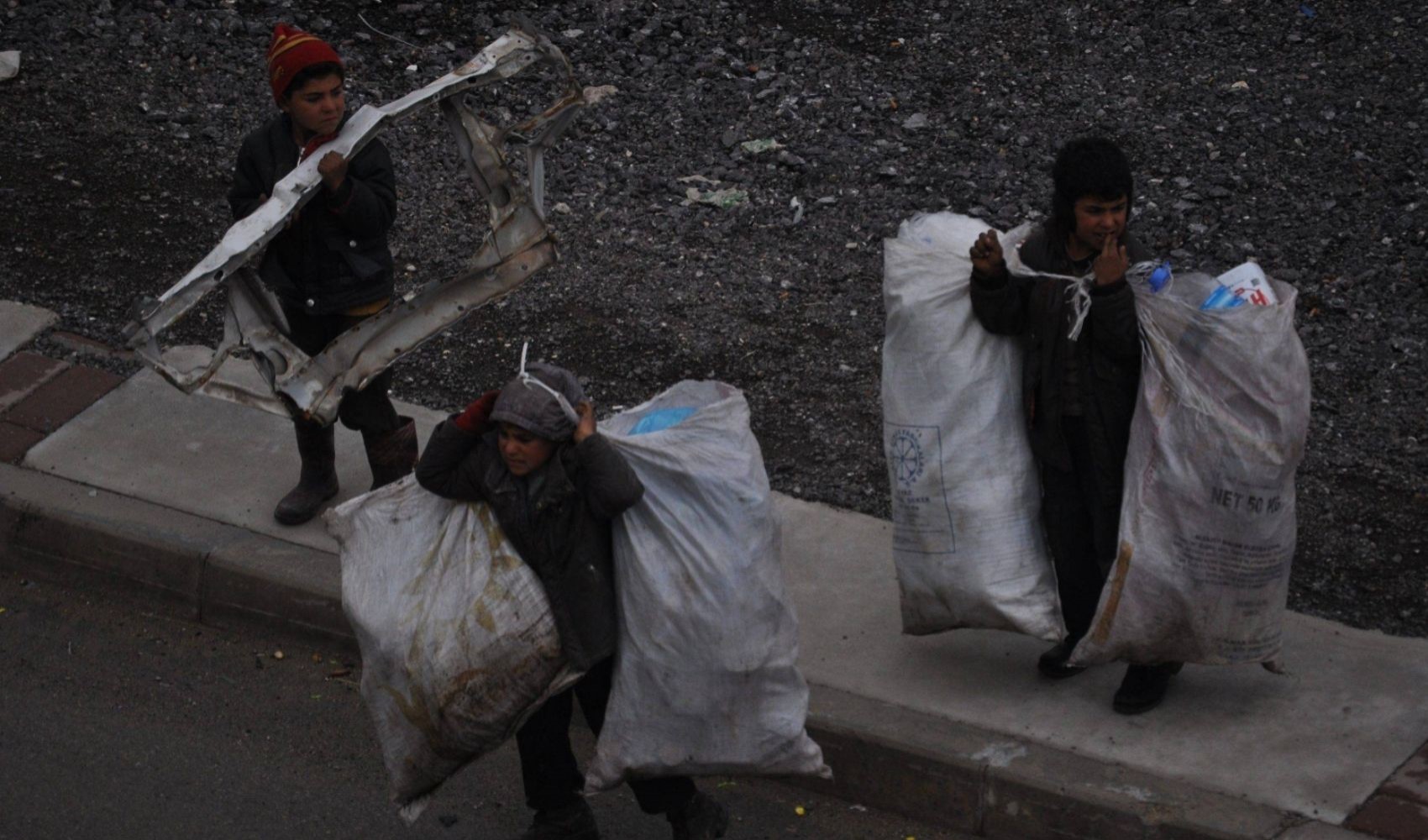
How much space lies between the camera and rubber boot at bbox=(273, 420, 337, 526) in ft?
16.8

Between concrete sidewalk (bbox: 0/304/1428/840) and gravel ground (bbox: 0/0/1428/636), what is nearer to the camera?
concrete sidewalk (bbox: 0/304/1428/840)

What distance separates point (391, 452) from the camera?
498 centimetres

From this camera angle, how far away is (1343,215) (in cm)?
628

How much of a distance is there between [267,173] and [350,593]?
1.51 meters

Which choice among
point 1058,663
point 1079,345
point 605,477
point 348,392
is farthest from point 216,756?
point 1079,345

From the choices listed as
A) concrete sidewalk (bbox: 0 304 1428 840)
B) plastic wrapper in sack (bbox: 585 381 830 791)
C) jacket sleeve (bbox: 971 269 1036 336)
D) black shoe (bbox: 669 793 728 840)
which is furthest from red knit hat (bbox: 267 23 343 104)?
black shoe (bbox: 669 793 728 840)

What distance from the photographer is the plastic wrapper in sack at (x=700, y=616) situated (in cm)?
337

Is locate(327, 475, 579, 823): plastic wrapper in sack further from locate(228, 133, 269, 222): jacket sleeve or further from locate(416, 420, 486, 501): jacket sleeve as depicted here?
locate(228, 133, 269, 222): jacket sleeve

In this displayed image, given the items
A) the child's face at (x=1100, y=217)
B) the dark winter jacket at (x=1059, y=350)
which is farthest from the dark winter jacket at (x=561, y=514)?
the child's face at (x=1100, y=217)

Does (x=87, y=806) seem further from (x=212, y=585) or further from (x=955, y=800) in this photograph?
(x=955, y=800)

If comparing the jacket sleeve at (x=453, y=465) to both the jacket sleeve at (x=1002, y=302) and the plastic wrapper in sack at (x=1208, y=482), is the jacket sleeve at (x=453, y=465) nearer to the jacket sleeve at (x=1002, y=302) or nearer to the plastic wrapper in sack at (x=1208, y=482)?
the jacket sleeve at (x=1002, y=302)

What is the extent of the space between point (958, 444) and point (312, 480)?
7.29ft

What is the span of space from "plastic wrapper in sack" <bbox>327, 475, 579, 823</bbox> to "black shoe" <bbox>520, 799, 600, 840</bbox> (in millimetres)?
286

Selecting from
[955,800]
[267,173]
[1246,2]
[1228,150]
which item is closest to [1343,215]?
[1228,150]
